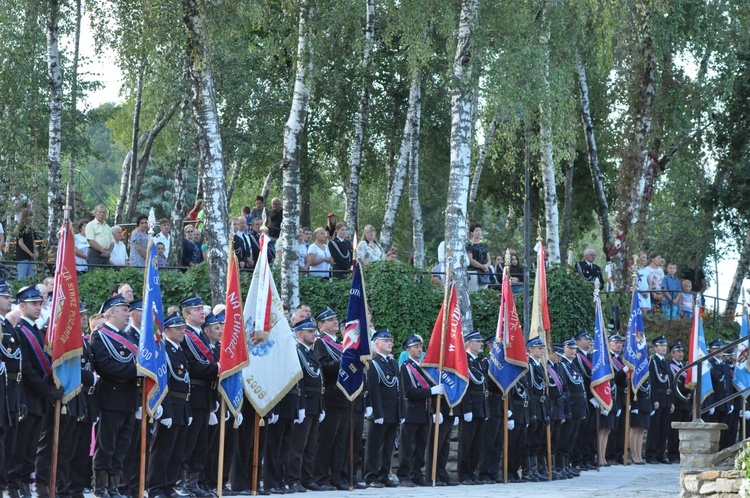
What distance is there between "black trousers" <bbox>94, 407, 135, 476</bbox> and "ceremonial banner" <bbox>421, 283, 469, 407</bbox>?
436 centimetres

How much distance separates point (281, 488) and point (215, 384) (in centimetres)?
144

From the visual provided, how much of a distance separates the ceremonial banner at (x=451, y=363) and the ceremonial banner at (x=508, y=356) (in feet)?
2.01

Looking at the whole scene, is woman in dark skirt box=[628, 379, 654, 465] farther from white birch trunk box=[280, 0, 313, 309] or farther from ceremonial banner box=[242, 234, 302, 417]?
ceremonial banner box=[242, 234, 302, 417]

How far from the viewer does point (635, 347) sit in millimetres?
18344

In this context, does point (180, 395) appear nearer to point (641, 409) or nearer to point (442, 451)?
point (442, 451)

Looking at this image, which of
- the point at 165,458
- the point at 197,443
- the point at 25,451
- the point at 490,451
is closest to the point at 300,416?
the point at 197,443

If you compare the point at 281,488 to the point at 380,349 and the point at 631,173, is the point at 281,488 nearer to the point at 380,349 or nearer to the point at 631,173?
the point at 380,349

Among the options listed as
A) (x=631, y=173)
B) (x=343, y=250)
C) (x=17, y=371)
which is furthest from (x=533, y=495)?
(x=631, y=173)

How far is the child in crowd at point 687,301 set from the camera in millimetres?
22078

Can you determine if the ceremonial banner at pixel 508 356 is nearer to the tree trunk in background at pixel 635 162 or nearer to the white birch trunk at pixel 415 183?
the tree trunk in background at pixel 635 162

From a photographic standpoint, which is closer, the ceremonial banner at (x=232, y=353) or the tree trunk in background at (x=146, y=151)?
the ceremonial banner at (x=232, y=353)

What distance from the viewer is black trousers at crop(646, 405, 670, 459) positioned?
63.7 ft

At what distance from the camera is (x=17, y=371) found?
1071 centimetres

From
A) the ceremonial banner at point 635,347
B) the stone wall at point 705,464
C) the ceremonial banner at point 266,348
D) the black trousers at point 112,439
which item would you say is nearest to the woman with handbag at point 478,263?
the ceremonial banner at point 635,347
